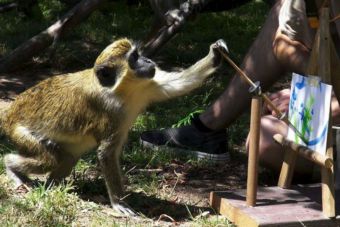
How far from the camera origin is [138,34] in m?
9.38

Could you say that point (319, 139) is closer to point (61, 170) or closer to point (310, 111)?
point (310, 111)

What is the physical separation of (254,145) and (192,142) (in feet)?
4.77

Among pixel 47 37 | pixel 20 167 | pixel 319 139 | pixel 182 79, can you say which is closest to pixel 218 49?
pixel 182 79

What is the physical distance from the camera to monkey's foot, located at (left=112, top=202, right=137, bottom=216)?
167 inches

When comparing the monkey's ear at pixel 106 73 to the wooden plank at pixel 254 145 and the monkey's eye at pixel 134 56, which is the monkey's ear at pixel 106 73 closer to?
the monkey's eye at pixel 134 56

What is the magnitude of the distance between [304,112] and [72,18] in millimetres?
4097

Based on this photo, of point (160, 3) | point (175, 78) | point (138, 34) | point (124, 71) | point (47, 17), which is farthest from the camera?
point (47, 17)

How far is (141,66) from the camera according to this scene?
167 inches

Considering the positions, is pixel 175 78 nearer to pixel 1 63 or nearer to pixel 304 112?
pixel 304 112

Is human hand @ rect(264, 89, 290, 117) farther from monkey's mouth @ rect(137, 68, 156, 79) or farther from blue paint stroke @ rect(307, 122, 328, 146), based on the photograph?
monkey's mouth @ rect(137, 68, 156, 79)

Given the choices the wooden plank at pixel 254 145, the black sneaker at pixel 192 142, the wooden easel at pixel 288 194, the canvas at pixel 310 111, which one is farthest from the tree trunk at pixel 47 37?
the wooden plank at pixel 254 145

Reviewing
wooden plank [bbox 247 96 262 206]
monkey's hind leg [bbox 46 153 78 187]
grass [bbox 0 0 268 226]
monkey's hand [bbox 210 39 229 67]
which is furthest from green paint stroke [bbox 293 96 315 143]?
monkey's hind leg [bbox 46 153 78 187]

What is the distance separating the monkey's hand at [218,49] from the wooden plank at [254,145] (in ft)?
1.52

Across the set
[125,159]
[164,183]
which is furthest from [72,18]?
[164,183]
